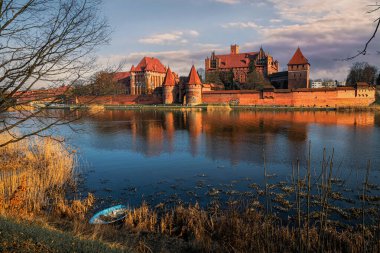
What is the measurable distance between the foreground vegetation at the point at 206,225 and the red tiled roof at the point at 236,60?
52282 mm

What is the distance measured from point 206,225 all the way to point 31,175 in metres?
4.68

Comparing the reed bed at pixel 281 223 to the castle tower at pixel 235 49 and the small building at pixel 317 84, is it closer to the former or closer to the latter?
the castle tower at pixel 235 49

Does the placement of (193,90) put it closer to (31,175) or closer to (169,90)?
(169,90)

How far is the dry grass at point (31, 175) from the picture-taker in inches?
212

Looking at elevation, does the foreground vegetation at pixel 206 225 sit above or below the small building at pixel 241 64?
below

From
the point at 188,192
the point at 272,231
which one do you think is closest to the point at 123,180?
the point at 188,192

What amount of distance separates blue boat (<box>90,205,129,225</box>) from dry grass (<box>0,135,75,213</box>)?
1.13m

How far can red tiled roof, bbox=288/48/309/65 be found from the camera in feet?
156

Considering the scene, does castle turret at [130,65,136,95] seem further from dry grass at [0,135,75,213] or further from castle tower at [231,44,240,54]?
dry grass at [0,135,75,213]

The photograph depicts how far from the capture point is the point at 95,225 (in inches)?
190

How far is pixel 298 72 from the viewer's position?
47.6 meters

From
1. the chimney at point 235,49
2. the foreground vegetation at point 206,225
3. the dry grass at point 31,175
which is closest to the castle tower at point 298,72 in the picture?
the chimney at point 235,49

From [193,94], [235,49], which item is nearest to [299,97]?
[193,94]

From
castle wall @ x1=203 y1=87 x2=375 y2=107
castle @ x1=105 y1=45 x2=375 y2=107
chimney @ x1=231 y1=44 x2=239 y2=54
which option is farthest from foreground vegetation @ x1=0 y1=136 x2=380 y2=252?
chimney @ x1=231 y1=44 x2=239 y2=54
